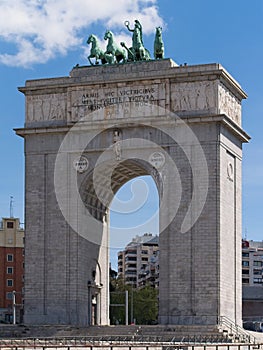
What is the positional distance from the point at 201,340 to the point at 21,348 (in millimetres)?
14979

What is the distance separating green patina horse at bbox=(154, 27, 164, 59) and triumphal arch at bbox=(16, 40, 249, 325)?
0.95 meters

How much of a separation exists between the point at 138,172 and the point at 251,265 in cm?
6625

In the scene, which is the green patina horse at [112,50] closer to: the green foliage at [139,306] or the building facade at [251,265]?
the green foliage at [139,306]

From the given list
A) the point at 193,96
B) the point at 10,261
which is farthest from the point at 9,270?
the point at 193,96

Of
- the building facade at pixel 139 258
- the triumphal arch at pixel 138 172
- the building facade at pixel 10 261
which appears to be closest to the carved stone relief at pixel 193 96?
the triumphal arch at pixel 138 172

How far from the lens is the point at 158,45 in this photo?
6134 centimetres

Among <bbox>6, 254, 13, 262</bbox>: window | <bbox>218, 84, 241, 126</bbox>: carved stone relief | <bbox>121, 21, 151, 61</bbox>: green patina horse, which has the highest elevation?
<bbox>121, 21, 151, 61</bbox>: green patina horse

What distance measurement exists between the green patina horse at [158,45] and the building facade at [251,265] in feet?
228

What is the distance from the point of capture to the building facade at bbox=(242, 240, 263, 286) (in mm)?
128250

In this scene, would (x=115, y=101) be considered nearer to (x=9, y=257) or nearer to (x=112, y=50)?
(x=112, y=50)

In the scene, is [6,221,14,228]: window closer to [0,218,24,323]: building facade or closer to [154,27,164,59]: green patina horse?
[0,218,24,323]: building facade

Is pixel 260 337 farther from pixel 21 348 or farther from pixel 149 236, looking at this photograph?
pixel 149 236

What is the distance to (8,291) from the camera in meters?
101

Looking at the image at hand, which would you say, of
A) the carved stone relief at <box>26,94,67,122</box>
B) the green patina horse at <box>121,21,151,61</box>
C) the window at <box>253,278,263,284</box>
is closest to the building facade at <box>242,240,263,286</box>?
the window at <box>253,278,263,284</box>
